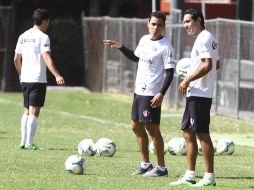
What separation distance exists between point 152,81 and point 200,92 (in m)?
1.33

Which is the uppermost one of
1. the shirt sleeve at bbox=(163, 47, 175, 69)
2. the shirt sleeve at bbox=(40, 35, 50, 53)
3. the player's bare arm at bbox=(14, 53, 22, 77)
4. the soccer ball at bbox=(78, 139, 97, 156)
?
the shirt sleeve at bbox=(163, 47, 175, 69)

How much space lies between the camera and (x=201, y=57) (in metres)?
11.2

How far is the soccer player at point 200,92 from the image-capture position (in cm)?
1116

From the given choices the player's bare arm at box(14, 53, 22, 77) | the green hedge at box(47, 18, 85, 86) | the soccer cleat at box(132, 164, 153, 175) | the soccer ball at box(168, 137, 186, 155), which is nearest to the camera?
the soccer cleat at box(132, 164, 153, 175)

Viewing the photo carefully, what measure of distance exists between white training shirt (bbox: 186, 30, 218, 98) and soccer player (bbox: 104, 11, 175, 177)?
39.0 inches

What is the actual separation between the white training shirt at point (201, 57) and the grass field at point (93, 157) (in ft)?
3.59

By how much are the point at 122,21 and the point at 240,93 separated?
8.94 m

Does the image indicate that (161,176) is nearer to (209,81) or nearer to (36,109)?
(209,81)

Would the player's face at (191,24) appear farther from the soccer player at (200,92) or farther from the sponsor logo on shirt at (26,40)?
the sponsor logo on shirt at (26,40)

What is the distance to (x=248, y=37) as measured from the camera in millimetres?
23469

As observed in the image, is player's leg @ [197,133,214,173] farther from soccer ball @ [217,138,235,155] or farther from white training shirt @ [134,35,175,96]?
soccer ball @ [217,138,235,155]

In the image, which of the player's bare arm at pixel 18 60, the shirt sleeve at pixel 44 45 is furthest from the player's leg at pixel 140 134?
the player's bare arm at pixel 18 60

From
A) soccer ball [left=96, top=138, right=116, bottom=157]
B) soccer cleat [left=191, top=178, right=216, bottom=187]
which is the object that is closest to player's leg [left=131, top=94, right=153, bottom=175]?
soccer cleat [left=191, top=178, right=216, bottom=187]

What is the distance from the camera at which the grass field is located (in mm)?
11508
